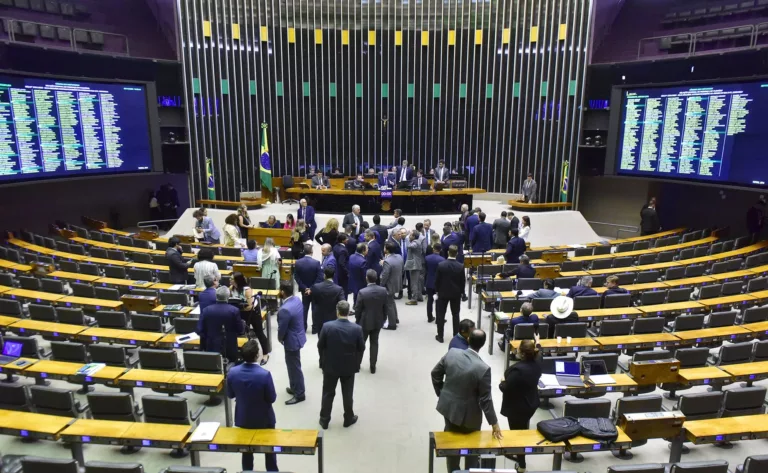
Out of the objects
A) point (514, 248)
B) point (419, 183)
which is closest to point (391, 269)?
point (514, 248)

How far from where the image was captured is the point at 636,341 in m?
6.09

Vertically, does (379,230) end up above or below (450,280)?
above

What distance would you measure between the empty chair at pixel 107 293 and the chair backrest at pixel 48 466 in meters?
4.38

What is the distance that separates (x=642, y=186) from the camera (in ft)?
53.3

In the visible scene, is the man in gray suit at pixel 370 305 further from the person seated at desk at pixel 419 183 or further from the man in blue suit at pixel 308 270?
the person seated at desk at pixel 419 183

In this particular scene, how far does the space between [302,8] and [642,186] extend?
1246 cm

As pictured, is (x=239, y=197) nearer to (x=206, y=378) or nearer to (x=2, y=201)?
(x=2, y=201)

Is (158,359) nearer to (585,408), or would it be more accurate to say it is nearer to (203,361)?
(203,361)

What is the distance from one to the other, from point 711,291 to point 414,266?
15.4 ft

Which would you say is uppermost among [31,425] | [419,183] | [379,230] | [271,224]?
[419,183]

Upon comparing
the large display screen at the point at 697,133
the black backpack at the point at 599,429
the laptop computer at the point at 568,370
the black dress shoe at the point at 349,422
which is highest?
the large display screen at the point at 697,133

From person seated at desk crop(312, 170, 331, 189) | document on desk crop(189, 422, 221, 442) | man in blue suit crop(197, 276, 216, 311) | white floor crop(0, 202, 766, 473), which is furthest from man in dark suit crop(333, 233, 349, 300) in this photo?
person seated at desk crop(312, 170, 331, 189)

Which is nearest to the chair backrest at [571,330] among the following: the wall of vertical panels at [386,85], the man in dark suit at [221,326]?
the man in dark suit at [221,326]

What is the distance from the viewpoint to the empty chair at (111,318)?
657 cm
